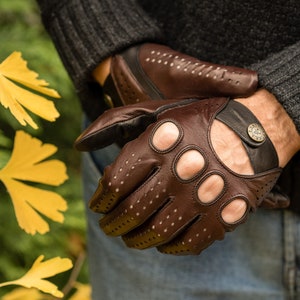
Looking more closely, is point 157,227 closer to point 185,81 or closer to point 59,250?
point 185,81

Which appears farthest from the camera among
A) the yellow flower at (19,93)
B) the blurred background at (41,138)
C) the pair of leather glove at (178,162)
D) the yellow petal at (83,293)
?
the blurred background at (41,138)

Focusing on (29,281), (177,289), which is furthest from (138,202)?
(177,289)

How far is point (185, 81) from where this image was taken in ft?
3.14

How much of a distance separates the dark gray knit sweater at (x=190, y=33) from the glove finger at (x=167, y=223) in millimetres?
186

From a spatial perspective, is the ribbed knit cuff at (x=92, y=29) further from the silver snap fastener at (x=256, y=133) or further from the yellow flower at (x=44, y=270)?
the yellow flower at (x=44, y=270)

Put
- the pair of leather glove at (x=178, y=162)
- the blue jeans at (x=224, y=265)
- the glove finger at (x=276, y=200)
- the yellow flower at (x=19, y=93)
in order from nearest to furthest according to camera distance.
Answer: the yellow flower at (x=19, y=93)
the pair of leather glove at (x=178, y=162)
the glove finger at (x=276, y=200)
the blue jeans at (x=224, y=265)

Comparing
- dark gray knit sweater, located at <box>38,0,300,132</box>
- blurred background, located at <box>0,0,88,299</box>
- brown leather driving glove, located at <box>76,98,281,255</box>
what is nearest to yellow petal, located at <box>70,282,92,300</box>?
blurred background, located at <box>0,0,88,299</box>

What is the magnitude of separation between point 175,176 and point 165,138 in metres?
0.05

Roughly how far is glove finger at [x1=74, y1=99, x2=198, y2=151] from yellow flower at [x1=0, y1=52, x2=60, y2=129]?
0.31ft

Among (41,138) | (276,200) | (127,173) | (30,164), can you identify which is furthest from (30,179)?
(41,138)

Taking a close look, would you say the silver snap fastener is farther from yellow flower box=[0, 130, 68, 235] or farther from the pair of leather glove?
yellow flower box=[0, 130, 68, 235]

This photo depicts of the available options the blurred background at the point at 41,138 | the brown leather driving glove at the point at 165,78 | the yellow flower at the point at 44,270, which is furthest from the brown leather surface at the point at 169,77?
the blurred background at the point at 41,138

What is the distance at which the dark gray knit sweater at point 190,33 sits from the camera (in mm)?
950

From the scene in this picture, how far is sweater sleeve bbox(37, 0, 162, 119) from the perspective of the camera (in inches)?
41.6
